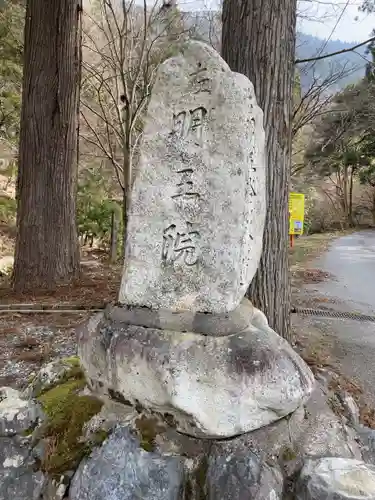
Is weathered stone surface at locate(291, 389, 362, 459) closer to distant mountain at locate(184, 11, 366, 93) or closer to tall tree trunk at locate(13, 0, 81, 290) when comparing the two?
tall tree trunk at locate(13, 0, 81, 290)

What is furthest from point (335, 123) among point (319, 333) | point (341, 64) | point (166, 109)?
point (166, 109)

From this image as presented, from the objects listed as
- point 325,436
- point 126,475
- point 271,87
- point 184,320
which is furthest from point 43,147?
point 325,436

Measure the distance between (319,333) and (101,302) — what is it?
2589mm

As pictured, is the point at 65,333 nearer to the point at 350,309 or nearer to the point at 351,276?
the point at 350,309

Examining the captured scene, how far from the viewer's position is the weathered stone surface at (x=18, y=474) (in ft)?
6.92

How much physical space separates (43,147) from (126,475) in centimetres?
492

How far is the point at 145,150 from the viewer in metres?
2.45

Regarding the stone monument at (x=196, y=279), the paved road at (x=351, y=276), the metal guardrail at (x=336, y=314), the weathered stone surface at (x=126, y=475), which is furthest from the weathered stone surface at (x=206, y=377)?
the paved road at (x=351, y=276)

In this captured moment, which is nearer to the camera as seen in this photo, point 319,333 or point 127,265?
point 127,265

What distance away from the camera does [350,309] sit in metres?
6.40

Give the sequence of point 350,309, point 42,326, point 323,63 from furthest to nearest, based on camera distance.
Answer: point 323,63 < point 350,309 < point 42,326

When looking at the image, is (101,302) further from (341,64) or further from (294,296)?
(341,64)

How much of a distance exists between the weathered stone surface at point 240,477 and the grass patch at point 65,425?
1.87ft

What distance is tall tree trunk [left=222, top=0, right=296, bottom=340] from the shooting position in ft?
11.3
